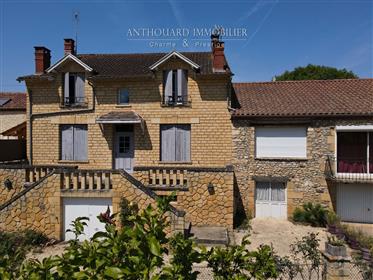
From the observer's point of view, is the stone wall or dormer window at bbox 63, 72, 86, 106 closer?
the stone wall

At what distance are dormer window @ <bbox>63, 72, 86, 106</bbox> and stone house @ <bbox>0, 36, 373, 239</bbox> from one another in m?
0.05

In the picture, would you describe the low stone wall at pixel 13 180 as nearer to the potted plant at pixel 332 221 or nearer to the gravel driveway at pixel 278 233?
the gravel driveway at pixel 278 233

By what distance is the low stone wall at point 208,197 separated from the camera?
11.8m

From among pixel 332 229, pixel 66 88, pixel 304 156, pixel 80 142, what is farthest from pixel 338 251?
pixel 66 88

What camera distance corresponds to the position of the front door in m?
15.2

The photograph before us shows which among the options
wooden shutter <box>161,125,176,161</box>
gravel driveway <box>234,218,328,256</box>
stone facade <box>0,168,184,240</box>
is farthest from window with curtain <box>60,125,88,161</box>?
gravel driveway <box>234,218,328,256</box>

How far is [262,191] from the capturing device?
45.7 ft

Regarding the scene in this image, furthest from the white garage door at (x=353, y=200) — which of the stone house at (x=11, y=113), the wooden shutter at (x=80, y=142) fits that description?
the stone house at (x=11, y=113)

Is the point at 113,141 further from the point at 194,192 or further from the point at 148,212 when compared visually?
the point at 148,212

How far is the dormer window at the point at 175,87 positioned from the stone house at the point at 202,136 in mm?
52

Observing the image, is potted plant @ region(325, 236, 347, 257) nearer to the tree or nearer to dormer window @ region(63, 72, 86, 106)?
dormer window @ region(63, 72, 86, 106)

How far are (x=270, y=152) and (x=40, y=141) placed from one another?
487 inches

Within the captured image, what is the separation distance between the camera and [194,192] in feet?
39.4

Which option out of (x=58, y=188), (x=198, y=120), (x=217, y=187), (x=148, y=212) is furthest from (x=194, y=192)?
(x=148, y=212)
